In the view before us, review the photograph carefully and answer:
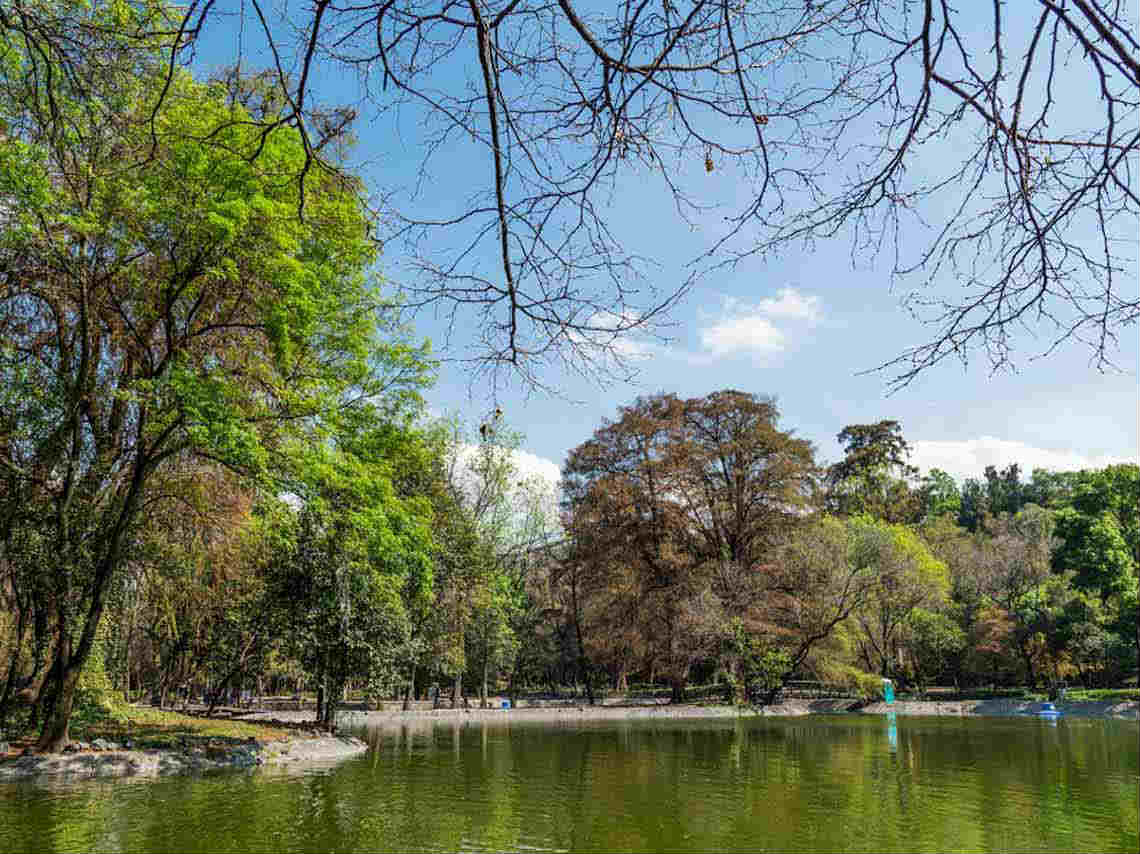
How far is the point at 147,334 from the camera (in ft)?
40.4

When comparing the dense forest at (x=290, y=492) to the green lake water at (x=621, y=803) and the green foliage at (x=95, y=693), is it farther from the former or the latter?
the green lake water at (x=621, y=803)

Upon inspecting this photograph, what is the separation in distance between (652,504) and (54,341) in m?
21.8

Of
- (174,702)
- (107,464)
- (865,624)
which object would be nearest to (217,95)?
(107,464)

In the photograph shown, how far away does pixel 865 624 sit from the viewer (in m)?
33.5

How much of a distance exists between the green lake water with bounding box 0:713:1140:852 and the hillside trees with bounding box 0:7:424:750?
12.8ft

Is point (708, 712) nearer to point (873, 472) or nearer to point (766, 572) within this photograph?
point (766, 572)

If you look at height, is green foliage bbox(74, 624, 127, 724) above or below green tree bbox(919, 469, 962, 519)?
below

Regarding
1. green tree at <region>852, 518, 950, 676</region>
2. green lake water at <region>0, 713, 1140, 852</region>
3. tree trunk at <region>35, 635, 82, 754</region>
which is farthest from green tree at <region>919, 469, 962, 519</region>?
tree trunk at <region>35, 635, 82, 754</region>

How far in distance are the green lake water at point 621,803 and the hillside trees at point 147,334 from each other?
3908mm

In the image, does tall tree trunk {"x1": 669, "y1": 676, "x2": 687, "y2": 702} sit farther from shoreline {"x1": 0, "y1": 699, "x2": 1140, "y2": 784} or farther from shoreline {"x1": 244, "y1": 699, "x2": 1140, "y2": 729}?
shoreline {"x1": 244, "y1": 699, "x2": 1140, "y2": 729}

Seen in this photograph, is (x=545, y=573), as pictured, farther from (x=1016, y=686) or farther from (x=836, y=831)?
(x=836, y=831)

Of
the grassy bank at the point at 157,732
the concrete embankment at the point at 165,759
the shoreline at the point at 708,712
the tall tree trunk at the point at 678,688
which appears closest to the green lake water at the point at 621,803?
the concrete embankment at the point at 165,759

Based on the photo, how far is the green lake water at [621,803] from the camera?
702cm

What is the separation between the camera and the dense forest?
33.0 feet
